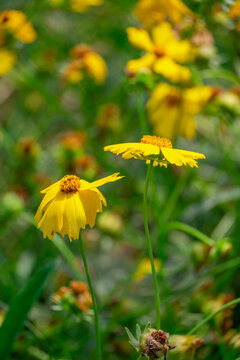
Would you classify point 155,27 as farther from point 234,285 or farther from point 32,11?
point 234,285

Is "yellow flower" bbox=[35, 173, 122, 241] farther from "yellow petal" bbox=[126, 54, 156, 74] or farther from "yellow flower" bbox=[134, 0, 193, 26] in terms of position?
"yellow flower" bbox=[134, 0, 193, 26]

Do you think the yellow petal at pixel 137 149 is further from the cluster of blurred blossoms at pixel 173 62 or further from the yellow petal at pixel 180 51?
the yellow petal at pixel 180 51

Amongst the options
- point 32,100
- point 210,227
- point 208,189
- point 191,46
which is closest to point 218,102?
point 191,46

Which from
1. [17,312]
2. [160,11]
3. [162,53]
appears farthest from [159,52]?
[17,312]

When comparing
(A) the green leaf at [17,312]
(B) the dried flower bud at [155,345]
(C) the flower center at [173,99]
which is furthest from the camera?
(C) the flower center at [173,99]

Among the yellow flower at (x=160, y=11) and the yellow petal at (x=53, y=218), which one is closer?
the yellow petal at (x=53, y=218)

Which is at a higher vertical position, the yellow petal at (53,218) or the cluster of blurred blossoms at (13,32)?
the cluster of blurred blossoms at (13,32)

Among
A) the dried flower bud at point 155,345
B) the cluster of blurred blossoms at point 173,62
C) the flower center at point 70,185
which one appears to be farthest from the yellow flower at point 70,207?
the cluster of blurred blossoms at point 173,62

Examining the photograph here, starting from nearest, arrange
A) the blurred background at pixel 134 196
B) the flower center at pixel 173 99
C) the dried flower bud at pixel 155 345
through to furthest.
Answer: the dried flower bud at pixel 155 345 < the blurred background at pixel 134 196 < the flower center at pixel 173 99
